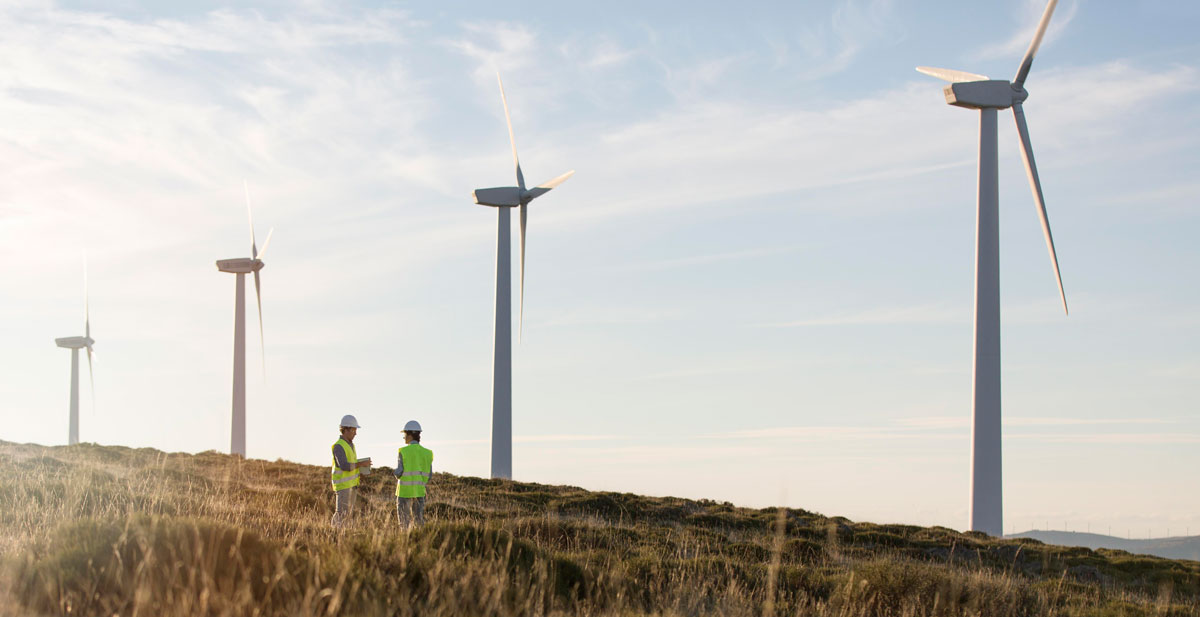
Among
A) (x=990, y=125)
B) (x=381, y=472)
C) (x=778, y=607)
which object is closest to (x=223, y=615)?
(x=778, y=607)

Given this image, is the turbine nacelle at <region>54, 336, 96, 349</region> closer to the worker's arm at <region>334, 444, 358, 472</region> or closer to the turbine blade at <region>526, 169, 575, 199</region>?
the turbine blade at <region>526, 169, 575, 199</region>

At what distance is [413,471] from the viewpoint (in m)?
19.4

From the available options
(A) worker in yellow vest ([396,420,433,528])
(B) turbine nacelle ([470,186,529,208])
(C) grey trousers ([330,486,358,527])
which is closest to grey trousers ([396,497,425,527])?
(A) worker in yellow vest ([396,420,433,528])

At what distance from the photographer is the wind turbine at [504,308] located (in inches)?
2176

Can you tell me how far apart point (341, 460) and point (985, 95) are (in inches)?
1526

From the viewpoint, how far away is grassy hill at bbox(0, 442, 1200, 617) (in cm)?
961

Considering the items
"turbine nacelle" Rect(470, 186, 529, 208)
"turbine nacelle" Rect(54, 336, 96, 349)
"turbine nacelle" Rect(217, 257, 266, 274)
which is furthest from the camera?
"turbine nacelle" Rect(54, 336, 96, 349)

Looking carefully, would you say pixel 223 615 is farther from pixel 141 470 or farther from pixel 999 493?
pixel 999 493

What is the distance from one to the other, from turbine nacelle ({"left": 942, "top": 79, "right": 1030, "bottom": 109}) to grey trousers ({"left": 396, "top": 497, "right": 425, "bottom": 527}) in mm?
37399

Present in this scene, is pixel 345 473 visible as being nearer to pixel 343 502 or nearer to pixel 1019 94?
pixel 343 502

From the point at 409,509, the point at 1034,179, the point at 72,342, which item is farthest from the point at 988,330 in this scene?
the point at 72,342

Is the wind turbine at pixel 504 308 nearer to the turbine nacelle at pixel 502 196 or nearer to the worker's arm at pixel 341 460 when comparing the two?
the turbine nacelle at pixel 502 196

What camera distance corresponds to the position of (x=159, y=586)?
941cm

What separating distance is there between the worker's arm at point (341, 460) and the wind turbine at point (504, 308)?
3512cm
